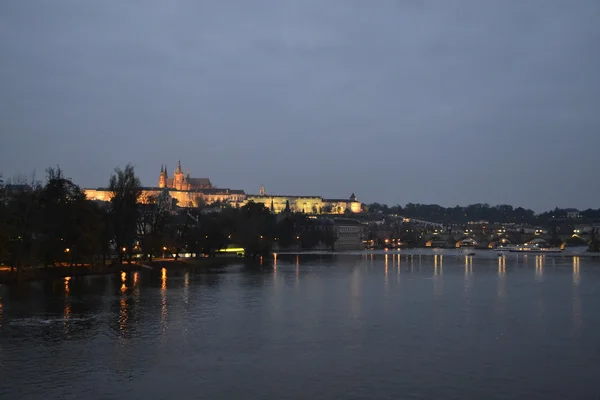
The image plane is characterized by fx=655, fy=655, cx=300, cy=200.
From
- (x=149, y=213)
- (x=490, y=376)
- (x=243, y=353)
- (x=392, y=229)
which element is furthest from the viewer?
(x=392, y=229)

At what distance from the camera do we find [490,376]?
1537 cm

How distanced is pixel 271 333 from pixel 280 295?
39.2 ft

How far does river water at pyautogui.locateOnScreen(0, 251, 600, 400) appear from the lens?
14.3 m

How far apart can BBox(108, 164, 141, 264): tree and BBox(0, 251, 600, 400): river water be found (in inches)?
682

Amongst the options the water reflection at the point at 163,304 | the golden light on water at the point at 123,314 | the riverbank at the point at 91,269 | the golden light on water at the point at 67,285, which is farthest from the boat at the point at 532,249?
the golden light on water at the point at 123,314

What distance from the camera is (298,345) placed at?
1888cm

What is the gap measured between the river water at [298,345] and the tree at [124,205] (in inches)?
682

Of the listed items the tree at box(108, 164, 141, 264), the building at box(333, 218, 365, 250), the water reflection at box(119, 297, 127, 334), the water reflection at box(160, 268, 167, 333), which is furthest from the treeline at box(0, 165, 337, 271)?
the building at box(333, 218, 365, 250)

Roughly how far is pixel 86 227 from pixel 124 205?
24.5ft

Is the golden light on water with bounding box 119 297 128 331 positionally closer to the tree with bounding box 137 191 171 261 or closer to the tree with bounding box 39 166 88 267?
the tree with bounding box 39 166 88 267

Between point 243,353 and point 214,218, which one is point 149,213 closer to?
point 214,218

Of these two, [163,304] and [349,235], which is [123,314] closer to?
[163,304]

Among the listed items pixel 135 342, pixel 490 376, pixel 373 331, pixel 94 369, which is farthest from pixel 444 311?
pixel 94 369

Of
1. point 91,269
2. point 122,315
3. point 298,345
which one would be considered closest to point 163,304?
point 122,315
